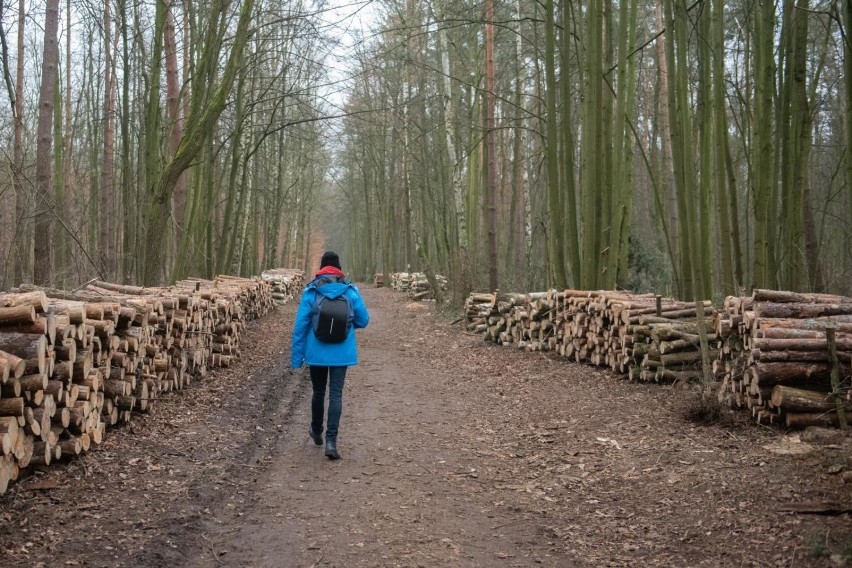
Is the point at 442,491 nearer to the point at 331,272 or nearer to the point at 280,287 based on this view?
the point at 331,272

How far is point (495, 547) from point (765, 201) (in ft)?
22.0

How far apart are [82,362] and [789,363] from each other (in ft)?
20.0

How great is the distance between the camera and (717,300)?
14055 millimetres

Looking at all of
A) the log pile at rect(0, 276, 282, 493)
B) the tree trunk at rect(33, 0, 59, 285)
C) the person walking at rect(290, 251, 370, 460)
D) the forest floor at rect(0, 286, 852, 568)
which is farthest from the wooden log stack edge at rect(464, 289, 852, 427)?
the tree trunk at rect(33, 0, 59, 285)

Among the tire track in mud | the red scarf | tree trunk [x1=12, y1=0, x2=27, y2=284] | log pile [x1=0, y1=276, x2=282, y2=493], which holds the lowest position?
the tire track in mud

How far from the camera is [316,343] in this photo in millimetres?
6629

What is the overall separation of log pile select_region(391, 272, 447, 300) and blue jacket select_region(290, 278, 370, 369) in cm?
1716

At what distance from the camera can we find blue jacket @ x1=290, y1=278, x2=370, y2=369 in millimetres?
6594

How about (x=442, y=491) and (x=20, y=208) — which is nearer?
(x=442, y=491)

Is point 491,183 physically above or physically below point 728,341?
above

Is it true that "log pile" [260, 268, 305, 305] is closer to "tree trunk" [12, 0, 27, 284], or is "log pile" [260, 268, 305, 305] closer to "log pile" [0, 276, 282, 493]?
"tree trunk" [12, 0, 27, 284]

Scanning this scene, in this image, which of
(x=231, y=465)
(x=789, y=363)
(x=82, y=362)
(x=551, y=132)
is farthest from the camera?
(x=551, y=132)

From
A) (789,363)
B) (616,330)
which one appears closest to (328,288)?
(789,363)

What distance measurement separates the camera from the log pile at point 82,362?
16.4 feet
